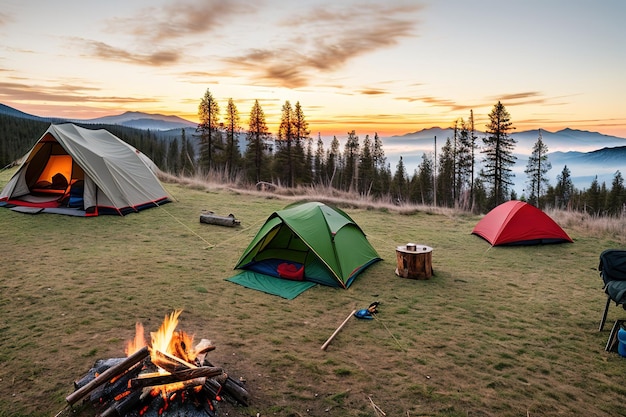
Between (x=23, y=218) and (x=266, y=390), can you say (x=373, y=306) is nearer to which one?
(x=266, y=390)

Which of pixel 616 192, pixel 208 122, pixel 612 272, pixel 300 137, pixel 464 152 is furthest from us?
pixel 616 192

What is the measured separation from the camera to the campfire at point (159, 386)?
10.0 ft

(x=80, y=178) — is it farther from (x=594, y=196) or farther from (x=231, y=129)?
(x=594, y=196)

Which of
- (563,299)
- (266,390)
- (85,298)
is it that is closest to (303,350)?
(266,390)

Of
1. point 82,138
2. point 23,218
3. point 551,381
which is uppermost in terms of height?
point 82,138

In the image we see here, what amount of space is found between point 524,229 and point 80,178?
1378 centimetres

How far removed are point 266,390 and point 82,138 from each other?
1191 centimetres

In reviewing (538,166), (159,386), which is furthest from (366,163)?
(159,386)

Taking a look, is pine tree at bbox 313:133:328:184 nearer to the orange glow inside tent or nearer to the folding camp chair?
the orange glow inside tent

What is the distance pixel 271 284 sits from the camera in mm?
6910

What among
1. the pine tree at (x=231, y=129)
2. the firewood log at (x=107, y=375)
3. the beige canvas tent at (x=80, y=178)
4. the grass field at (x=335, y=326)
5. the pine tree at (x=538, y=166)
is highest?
the pine tree at (x=231, y=129)

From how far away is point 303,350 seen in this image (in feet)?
15.1

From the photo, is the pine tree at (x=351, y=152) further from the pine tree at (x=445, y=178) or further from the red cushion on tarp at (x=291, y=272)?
the red cushion on tarp at (x=291, y=272)

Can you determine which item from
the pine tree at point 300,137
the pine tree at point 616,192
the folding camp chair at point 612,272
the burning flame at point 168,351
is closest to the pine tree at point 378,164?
the pine tree at point 300,137
